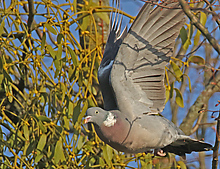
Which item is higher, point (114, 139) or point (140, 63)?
point (140, 63)

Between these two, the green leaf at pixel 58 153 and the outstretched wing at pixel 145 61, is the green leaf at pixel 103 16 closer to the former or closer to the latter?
the outstretched wing at pixel 145 61

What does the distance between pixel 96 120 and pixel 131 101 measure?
28 centimetres

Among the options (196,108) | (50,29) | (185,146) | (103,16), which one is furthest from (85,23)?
(196,108)

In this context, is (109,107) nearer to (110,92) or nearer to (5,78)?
(110,92)

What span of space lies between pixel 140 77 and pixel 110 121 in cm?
33

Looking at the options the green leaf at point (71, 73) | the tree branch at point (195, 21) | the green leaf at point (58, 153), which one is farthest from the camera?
the green leaf at point (71, 73)

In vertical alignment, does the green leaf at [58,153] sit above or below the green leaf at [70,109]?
below

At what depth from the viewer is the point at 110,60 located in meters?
2.28

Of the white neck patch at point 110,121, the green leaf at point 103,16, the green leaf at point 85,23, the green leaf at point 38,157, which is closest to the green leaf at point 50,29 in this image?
the green leaf at point 85,23

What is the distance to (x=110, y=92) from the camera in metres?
2.22

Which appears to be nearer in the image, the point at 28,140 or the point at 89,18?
the point at 28,140

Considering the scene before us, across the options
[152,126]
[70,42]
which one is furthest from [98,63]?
[152,126]

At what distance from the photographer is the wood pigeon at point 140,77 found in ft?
6.91

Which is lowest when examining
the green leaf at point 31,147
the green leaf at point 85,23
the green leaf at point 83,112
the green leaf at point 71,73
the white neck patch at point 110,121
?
the green leaf at point 31,147
